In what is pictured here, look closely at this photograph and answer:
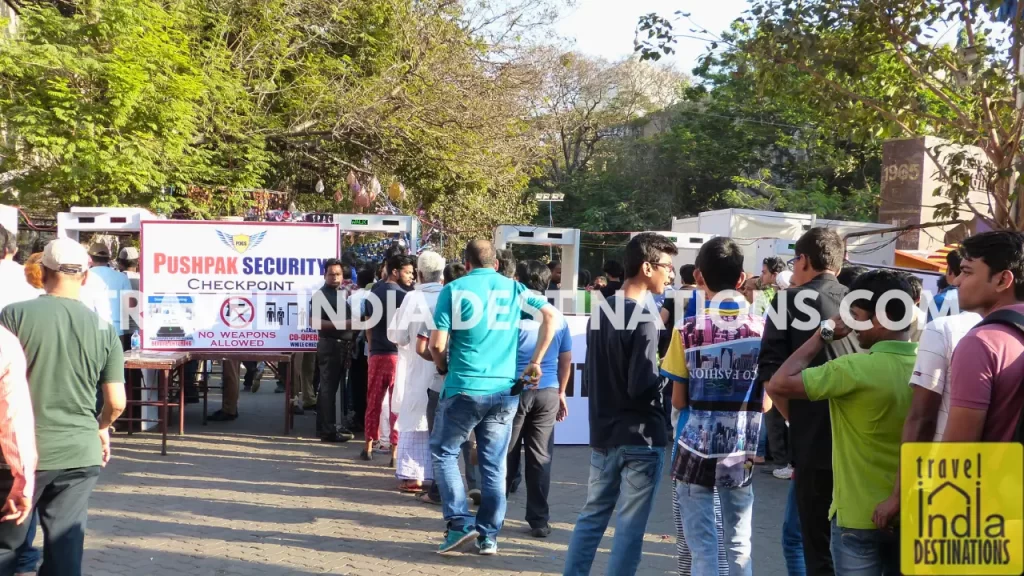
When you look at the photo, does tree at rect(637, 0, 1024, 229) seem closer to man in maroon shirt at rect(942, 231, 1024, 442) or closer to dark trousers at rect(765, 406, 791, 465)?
dark trousers at rect(765, 406, 791, 465)

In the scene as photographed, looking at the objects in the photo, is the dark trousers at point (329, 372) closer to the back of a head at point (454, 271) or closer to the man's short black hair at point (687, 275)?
the back of a head at point (454, 271)

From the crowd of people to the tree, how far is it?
11.2 ft

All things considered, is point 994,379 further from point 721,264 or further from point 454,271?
point 454,271

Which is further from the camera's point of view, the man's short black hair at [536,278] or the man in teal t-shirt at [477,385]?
the man's short black hair at [536,278]

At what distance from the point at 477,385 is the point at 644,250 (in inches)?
65.7

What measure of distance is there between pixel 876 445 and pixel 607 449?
150 centimetres

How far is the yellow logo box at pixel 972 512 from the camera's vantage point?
2367 millimetres

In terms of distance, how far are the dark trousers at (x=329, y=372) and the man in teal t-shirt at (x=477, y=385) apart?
4046mm

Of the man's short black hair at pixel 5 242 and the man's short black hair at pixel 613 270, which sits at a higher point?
the man's short black hair at pixel 5 242

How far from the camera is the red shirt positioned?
2.81 meters

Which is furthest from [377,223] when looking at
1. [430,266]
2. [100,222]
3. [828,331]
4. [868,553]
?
[868,553]

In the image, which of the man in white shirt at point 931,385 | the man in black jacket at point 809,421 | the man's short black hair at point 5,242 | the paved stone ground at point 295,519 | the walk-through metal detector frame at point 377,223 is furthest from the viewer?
the walk-through metal detector frame at point 377,223

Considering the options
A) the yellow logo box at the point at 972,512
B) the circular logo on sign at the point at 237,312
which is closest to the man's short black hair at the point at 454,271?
the circular logo on sign at the point at 237,312

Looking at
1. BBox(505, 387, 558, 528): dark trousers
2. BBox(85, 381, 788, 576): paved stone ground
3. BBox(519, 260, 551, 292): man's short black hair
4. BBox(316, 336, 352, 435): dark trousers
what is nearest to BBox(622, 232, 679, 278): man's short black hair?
BBox(505, 387, 558, 528): dark trousers
